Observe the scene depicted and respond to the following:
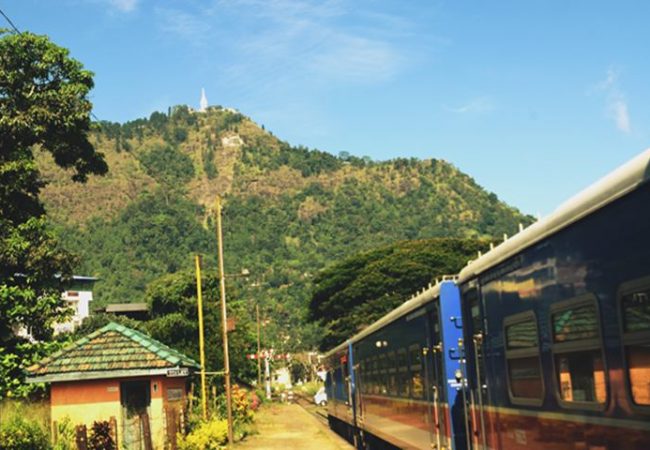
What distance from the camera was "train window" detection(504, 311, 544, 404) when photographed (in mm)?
7559

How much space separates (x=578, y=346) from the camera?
21.4ft

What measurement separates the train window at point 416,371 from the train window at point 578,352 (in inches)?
294

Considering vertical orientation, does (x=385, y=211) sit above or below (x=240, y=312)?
above

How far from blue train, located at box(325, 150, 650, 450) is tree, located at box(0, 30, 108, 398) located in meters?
19.8

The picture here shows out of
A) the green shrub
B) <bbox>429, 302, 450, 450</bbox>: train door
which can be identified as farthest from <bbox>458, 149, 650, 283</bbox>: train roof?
the green shrub

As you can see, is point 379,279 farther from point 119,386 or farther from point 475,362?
point 475,362

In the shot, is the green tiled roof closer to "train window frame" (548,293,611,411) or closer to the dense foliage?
"train window frame" (548,293,611,411)

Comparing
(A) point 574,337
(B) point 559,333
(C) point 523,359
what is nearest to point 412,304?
(C) point 523,359

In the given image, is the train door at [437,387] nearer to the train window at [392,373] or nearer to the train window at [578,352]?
the train window at [392,373]

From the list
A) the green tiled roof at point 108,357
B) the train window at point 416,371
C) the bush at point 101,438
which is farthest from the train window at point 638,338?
the green tiled roof at point 108,357

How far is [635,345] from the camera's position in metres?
5.51

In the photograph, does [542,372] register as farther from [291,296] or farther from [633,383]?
[291,296]

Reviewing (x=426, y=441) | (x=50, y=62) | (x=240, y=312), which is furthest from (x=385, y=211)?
(x=426, y=441)

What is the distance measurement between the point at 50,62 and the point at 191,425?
14.0 metres
